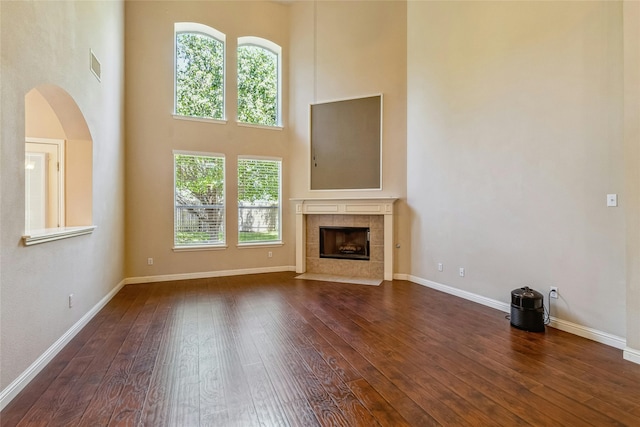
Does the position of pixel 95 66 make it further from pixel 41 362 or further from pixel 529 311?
pixel 529 311

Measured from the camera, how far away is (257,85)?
241 inches

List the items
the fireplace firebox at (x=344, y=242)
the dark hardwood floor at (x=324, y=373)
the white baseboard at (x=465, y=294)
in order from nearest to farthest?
the dark hardwood floor at (x=324, y=373) < the white baseboard at (x=465, y=294) < the fireplace firebox at (x=344, y=242)

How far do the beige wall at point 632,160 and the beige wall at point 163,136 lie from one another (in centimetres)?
515

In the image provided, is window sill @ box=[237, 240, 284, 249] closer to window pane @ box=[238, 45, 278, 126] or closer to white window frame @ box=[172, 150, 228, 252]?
white window frame @ box=[172, 150, 228, 252]

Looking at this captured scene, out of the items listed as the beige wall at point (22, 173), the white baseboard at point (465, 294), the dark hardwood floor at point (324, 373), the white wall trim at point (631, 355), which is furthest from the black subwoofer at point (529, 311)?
the beige wall at point (22, 173)

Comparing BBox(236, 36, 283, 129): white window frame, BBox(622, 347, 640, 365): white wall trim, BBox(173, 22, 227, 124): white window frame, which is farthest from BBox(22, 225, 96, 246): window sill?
BBox(622, 347, 640, 365): white wall trim

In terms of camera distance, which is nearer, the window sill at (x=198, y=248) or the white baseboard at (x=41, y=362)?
the white baseboard at (x=41, y=362)

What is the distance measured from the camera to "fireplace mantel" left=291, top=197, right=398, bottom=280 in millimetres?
5375

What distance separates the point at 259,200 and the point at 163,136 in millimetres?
2031

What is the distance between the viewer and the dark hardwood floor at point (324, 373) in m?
1.84

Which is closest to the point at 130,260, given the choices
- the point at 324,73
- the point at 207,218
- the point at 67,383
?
the point at 207,218

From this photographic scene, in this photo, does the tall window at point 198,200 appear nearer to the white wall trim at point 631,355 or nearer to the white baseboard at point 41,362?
the white baseboard at point 41,362

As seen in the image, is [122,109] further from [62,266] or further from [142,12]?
[62,266]

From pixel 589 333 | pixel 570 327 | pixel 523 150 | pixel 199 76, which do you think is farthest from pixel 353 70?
pixel 589 333
